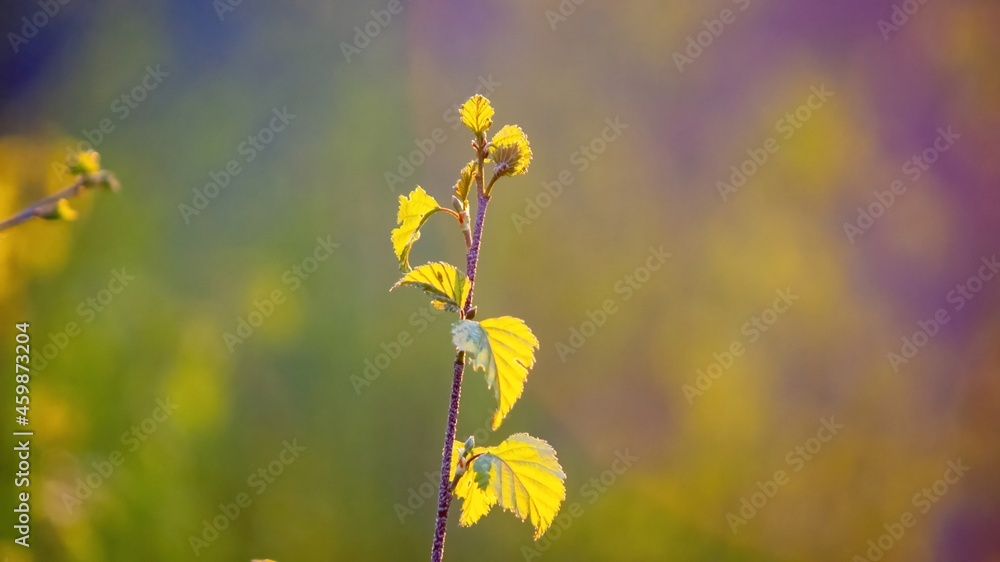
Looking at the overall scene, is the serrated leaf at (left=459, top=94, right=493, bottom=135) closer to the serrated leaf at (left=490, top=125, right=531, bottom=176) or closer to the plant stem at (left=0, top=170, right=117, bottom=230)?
the serrated leaf at (left=490, top=125, right=531, bottom=176)

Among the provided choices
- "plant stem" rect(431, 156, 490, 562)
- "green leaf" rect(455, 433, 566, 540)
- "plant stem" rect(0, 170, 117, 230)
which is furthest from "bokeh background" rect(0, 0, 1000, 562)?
"plant stem" rect(0, 170, 117, 230)

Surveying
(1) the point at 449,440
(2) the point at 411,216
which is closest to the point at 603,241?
(2) the point at 411,216

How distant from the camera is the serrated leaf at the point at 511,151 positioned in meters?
0.70

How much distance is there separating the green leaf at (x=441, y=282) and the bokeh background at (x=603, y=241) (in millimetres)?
2065

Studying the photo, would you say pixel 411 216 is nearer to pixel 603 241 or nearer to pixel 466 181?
pixel 466 181

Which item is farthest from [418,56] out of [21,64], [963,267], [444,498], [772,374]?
[444,498]

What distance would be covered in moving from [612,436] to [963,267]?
5.22ft

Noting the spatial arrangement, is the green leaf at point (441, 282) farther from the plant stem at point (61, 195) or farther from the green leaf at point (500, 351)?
the plant stem at point (61, 195)

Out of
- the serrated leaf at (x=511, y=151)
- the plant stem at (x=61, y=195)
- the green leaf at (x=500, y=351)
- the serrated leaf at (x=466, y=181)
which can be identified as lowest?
the plant stem at (x=61, y=195)

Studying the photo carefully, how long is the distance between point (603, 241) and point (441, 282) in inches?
90.0

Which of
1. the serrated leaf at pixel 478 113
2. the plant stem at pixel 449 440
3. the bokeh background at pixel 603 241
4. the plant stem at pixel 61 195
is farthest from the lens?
the bokeh background at pixel 603 241

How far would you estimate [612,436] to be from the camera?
2793mm

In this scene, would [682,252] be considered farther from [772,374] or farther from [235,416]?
[235,416]

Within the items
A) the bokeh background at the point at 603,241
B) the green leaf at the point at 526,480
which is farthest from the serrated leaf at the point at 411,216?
the bokeh background at the point at 603,241
